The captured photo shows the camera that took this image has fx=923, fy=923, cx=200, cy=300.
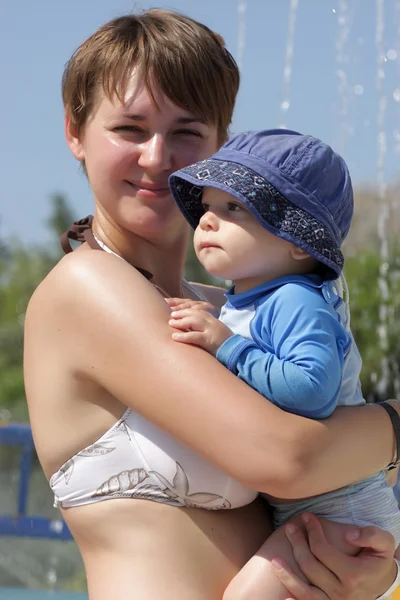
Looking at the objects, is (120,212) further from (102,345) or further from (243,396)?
(243,396)

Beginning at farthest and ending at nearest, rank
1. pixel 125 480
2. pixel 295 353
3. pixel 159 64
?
pixel 159 64, pixel 125 480, pixel 295 353

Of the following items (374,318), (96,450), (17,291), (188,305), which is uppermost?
(188,305)

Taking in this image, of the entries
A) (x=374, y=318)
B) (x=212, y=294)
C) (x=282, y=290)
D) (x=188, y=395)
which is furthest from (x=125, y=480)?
(x=374, y=318)

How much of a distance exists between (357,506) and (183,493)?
36 cm

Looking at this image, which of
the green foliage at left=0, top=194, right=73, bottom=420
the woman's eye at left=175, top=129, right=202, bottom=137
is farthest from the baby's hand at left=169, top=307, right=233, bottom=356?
the green foliage at left=0, top=194, right=73, bottom=420

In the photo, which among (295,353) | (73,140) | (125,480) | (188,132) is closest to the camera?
(295,353)

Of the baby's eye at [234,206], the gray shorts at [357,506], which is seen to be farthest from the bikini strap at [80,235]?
the gray shorts at [357,506]

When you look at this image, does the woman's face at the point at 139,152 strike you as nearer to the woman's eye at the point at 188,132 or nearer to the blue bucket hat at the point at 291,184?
the woman's eye at the point at 188,132

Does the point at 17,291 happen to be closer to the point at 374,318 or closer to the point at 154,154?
the point at 374,318

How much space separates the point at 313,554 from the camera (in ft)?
5.97

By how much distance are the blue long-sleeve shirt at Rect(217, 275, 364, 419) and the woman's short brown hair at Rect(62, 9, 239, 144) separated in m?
0.58

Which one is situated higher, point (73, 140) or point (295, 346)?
point (73, 140)

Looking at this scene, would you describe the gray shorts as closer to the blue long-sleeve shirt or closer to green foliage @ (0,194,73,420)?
the blue long-sleeve shirt

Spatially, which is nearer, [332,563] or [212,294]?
[332,563]
